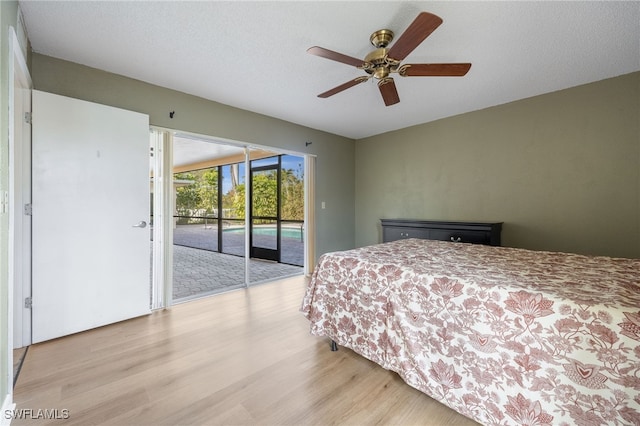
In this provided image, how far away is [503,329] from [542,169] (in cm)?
296

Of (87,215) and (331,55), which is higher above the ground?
(331,55)

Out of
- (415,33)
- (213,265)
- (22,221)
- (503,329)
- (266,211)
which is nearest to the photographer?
(503,329)

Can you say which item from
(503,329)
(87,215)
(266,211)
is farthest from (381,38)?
(266,211)

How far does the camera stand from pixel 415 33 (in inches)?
62.4

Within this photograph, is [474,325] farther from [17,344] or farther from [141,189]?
[17,344]

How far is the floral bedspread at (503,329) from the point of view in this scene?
39.3 inches

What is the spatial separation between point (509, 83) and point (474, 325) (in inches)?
112

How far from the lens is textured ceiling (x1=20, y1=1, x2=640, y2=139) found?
6.03ft

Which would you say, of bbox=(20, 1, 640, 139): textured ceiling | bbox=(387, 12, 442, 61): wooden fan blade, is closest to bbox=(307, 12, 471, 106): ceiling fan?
bbox=(387, 12, 442, 61): wooden fan blade

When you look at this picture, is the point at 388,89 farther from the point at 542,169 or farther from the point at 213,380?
the point at 213,380

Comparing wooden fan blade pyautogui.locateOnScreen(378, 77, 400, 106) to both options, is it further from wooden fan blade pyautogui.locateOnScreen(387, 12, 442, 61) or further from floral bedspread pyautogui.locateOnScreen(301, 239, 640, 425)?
floral bedspread pyautogui.locateOnScreen(301, 239, 640, 425)

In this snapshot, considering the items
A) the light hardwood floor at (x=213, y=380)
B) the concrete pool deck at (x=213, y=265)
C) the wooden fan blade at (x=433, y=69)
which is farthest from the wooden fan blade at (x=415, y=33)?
the concrete pool deck at (x=213, y=265)

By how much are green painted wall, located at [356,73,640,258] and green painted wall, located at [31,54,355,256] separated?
1.06m

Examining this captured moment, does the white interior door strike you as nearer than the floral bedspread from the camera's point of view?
No
